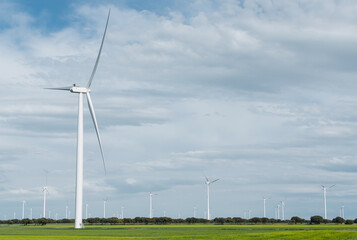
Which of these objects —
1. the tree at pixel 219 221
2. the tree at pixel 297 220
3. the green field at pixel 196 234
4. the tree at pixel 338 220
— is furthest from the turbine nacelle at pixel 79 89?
the tree at pixel 297 220

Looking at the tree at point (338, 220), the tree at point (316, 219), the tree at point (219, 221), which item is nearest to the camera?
the tree at point (316, 219)

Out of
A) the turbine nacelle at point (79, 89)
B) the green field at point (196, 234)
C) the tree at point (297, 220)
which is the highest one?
the turbine nacelle at point (79, 89)

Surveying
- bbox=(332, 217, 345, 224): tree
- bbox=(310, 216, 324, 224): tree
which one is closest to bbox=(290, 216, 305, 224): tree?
bbox=(310, 216, 324, 224): tree

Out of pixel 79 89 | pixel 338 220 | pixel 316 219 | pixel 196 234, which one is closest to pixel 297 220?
pixel 316 219

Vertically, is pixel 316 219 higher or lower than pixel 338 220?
higher

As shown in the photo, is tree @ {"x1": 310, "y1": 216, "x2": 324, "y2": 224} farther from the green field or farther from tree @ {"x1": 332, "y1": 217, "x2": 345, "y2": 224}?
the green field

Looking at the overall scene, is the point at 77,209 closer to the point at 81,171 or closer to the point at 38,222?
the point at 81,171

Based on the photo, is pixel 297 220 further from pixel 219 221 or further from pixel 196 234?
pixel 196 234

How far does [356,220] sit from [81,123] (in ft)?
290

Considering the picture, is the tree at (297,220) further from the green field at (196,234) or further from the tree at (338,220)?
the green field at (196,234)

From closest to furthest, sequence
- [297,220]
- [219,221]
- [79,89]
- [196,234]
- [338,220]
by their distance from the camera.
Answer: [196,234] < [79,89] < [338,220] < [219,221] < [297,220]

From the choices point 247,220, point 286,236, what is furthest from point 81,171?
point 247,220

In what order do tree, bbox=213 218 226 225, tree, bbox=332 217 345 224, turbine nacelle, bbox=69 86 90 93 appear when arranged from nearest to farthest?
turbine nacelle, bbox=69 86 90 93 < tree, bbox=332 217 345 224 < tree, bbox=213 218 226 225

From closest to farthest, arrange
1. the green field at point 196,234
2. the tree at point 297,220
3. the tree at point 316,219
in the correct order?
the green field at point 196,234, the tree at point 316,219, the tree at point 297,220
